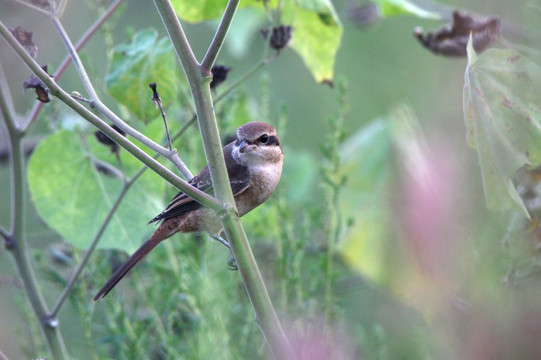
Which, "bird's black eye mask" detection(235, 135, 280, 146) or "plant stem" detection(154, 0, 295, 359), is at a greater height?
"plant stem" detection(154, 0, 295, 359)

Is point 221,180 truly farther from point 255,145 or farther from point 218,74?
point 255,145

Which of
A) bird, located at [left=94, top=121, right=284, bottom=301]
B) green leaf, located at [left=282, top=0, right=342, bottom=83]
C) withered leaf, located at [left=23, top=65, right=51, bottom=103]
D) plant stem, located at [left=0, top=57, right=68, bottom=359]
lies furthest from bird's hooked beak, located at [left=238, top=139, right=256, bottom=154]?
withered leaf, located at [left=23, top=65, right=51, bottom=103]

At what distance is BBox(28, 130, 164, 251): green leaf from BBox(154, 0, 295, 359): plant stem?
2.86 feet

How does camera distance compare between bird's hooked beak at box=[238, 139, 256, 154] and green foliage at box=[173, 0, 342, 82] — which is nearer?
green foliage at box=[173, 0, 342, 82]

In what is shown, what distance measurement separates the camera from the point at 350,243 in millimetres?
2514

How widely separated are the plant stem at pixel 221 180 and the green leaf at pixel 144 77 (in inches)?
29.2

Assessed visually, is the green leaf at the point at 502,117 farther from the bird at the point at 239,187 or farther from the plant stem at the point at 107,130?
the bird at the point at 239,187

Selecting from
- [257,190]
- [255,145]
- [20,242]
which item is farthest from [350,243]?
[20,242]

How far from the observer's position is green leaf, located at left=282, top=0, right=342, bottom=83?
7.74 feet

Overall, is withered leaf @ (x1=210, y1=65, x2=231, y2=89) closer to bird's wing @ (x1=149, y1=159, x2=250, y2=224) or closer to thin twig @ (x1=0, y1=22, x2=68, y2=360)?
bird's wing @ (x1=149, y1=159, x2=250, y2=224)

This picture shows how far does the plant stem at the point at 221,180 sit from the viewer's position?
50.1 inches

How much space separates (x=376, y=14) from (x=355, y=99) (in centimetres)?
178

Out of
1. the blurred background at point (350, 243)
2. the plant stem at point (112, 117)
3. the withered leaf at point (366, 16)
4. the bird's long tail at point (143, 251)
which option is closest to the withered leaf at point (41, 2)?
the plant stem at point (112, 117)

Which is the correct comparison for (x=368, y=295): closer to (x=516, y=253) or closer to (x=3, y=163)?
(x=3, y=163)
